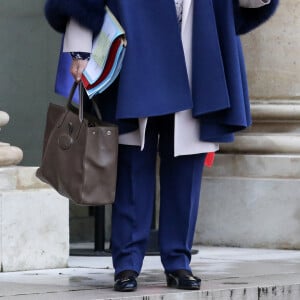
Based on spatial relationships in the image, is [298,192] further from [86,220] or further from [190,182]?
[190,182]

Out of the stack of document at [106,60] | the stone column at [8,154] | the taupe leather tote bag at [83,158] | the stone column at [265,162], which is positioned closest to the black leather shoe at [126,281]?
the taupe leather tote bag at [83,158]

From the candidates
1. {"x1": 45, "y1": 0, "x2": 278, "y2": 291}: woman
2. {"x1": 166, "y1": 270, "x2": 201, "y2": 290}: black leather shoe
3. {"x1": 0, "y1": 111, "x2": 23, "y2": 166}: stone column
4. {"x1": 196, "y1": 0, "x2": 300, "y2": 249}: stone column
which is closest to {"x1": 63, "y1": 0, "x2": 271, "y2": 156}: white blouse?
{"x1": 45, "y1": 0, "x2": 278, "y2": 291}: woman

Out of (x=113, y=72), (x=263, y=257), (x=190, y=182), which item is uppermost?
(x=113, y=72)

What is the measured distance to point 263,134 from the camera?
859cm

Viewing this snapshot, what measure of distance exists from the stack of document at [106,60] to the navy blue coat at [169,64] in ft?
0.11

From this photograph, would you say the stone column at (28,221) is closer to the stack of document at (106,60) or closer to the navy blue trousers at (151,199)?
the navy blue trousers at (151,199)

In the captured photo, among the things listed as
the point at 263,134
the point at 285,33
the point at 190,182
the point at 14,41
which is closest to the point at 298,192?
the point at 263,134

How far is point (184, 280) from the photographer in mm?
5875

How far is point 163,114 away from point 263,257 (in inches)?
93.5

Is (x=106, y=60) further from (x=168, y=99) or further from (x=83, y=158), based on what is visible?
(x=83, y=158)

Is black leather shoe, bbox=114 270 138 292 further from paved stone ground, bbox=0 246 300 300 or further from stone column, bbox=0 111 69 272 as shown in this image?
stone column, bbox=0 111 69 272

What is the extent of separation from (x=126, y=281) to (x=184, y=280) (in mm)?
274

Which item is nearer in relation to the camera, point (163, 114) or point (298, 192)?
point (163, 114)

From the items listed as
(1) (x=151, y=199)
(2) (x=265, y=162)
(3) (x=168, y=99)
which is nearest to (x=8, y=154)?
(1) (x=151, y=199)
